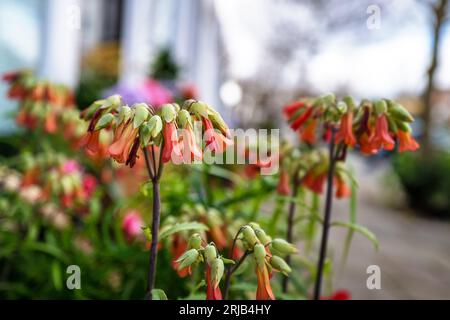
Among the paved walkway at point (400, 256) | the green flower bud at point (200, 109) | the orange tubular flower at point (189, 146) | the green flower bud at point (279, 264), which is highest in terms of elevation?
the green flower bud at point (200, 109)

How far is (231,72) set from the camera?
19250mm

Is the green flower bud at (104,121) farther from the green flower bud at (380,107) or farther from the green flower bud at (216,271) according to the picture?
the green flower bud at (380,107)

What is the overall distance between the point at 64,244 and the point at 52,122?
1.12 feet

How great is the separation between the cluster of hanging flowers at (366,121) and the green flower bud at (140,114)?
30 cm

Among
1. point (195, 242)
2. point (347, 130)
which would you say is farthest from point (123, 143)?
A: point (347, 130)

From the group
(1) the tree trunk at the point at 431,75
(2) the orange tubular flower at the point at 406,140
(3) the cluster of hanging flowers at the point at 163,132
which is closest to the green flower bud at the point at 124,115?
(3) the cluster of hanging flowers at the point at 163,132

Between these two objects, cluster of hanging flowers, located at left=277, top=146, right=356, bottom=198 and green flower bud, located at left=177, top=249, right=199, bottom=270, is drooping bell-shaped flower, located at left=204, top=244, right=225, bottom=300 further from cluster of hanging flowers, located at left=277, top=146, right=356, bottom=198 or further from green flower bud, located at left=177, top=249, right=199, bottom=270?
cluster of hanging flowers, located at left=277, top=146, right=356, bottom=198

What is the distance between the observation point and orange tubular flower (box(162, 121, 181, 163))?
0.52 metres

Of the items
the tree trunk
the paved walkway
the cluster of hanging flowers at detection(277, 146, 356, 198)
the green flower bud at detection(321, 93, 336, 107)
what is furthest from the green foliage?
the green flower bud at detection(321, 93, 336, 107)

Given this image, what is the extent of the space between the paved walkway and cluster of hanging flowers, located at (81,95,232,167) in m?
0.58

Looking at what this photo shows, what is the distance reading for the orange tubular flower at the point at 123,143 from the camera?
0.53m

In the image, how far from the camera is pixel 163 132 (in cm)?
54

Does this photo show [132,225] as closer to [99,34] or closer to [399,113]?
[399,113]

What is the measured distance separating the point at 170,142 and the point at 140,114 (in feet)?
0.16
